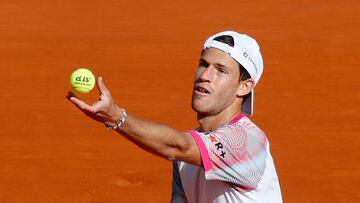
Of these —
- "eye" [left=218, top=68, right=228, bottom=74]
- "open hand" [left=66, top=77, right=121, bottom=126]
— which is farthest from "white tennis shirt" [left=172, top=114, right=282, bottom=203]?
"open hand" [left=66, top=77, right=121, bottom=126]

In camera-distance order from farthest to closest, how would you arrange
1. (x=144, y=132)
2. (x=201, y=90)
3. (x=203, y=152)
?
(x=201, y=90)
(x=203, y=152)
(x=144, y=132)

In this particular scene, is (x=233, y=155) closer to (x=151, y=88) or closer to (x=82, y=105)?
(x=82, y=105)

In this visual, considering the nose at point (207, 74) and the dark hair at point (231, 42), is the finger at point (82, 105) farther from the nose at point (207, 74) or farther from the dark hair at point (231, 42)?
the dark hair at point (231, 42)

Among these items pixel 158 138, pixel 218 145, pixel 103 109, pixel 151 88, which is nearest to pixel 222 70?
pixel 218 145

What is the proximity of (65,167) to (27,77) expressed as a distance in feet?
5.98

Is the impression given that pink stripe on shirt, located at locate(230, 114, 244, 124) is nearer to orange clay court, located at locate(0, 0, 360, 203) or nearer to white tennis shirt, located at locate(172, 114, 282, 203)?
white tennis shirt, located at locate(172, 114, 282, 203)

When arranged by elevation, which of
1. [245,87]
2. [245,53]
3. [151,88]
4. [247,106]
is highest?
[245,53]

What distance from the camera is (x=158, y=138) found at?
3.24 m

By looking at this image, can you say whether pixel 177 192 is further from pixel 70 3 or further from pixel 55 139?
pixel 70 3

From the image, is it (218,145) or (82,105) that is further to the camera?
(218,145)

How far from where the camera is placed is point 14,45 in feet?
39.2

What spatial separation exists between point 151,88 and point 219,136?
776 cm

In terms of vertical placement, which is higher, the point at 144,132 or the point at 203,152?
the point at 144,132

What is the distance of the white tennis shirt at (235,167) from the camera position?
345cm
